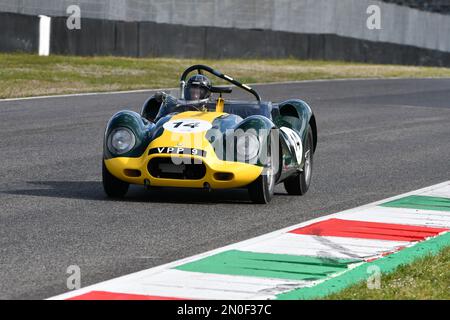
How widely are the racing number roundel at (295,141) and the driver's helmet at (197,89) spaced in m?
0.72

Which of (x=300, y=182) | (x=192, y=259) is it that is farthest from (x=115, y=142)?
(x=192, y=259)

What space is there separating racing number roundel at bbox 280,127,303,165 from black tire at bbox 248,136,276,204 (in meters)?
0.52

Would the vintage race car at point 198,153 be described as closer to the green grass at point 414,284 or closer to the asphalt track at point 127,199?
the asphalt track at point 127,199

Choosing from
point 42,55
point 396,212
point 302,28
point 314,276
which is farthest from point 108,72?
point 314,276

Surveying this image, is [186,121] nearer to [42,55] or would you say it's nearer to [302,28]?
[42,55]

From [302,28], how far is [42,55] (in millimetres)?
10873

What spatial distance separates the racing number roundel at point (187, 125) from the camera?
9570 millimetres

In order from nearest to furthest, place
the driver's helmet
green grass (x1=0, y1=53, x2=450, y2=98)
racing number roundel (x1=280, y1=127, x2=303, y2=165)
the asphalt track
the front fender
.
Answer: the asphalt track < the front fender < racing number roundel (x1=280, y1=127, x2=303, y2=165) < the driver's helmet < green grass (x1=0, y1=53, x2=450, y2=98)

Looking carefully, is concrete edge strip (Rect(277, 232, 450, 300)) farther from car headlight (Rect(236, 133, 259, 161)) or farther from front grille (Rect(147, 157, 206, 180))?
front grille (Rect(147, 157, 206, 180))

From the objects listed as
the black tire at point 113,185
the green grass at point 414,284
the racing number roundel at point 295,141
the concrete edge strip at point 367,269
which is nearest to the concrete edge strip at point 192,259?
the concrete edge strip at point 367,269

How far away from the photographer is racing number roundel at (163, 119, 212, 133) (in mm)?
9570

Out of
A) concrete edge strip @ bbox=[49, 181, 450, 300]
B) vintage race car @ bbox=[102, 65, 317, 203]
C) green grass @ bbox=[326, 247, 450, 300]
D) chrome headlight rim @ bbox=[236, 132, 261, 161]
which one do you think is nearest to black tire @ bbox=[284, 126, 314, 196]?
vintage race car @ bbox=[102, 65, 317, 203]

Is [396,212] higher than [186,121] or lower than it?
lower

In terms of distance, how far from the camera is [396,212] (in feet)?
30.9
